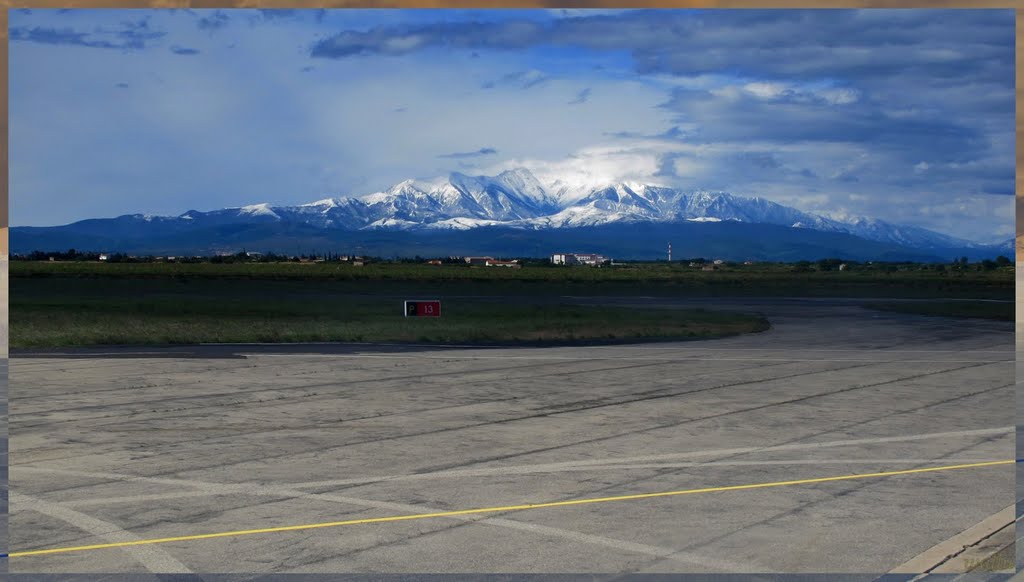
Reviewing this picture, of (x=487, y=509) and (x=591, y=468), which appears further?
(x=591, y=468)

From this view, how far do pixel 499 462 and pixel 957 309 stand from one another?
7200 centimetres

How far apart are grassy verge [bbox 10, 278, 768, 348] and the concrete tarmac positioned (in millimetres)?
13231

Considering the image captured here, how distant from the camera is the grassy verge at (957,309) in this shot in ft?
238

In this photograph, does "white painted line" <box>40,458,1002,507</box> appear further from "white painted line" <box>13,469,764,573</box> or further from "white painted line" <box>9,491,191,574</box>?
"white painted line" <box>9,491,191,574</box>

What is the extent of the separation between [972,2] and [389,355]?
3025 centimetres

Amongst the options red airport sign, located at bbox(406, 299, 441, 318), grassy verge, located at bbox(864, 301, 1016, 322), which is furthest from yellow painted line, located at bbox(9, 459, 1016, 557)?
grassy verge, located at bbox(864, 301, 1016, 322)

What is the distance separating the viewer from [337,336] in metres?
50.3

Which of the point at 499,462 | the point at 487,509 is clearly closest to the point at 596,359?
the point at 499,462

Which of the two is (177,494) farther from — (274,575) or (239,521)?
(274,575)

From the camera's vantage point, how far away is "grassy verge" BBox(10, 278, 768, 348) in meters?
49.4

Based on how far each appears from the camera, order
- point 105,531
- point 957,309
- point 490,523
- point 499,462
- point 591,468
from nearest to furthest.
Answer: point 105,531 → point 490,523 → point 591,468 → point 499,462 → point 957,309

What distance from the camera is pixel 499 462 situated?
18.0 metres

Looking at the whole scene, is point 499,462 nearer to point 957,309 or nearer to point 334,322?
point 334,322

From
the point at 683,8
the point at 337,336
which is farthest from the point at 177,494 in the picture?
the point at 337,336
